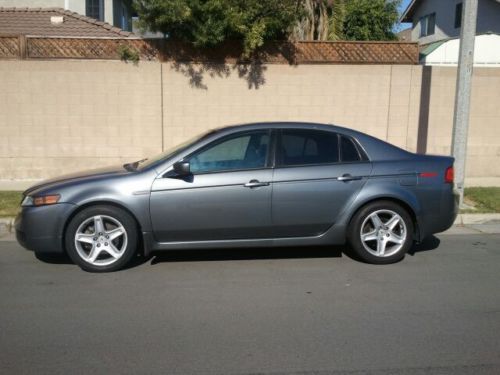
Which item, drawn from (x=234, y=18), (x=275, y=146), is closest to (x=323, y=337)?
(x=275, y=146)

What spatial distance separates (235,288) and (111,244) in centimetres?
144

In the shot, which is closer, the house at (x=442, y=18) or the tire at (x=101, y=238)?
the tire at (x=101, y=238)

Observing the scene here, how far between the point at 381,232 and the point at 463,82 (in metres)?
4.00

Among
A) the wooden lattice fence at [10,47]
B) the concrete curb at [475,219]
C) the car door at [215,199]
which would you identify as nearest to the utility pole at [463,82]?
the concrete curb at [475,219]

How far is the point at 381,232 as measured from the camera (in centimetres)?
619

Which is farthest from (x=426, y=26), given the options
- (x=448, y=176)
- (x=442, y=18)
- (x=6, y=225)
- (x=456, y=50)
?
(x=6, y=225)

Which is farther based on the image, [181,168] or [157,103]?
[157,103]

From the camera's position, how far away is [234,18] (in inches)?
395

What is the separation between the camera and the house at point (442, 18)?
76.6ft

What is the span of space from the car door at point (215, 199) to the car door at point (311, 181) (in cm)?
16

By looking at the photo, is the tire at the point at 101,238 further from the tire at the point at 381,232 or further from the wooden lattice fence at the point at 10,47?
the wooden lattice fence at the point at 10,47

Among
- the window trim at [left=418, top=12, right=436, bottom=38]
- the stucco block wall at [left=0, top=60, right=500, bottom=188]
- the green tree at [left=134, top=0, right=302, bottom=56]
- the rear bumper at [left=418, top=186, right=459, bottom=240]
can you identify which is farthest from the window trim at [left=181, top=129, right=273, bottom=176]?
the window trim at [left=418, top=12, right=436, bottom=38]

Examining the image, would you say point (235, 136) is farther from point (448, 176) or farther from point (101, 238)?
point (448, 176)

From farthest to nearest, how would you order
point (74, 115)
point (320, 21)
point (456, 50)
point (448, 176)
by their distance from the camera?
1. point (456, 50)
2. point (320, 21)
3. point (74, 115)
4. point (448, 176)
